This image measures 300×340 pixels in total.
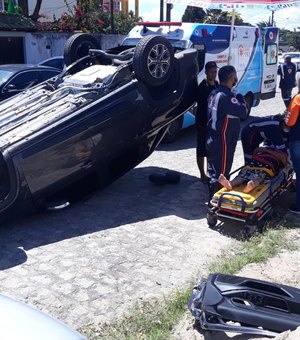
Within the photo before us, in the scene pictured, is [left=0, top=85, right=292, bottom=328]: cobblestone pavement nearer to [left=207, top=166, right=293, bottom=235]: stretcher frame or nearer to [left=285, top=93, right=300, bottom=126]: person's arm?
[left=207, top=166, right=293, bottom=235]: stretcher frame

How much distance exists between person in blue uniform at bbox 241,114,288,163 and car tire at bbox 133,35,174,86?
1313mm

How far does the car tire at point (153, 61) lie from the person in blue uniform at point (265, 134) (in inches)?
51.7

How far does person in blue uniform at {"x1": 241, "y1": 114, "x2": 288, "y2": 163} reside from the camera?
6.24 meters

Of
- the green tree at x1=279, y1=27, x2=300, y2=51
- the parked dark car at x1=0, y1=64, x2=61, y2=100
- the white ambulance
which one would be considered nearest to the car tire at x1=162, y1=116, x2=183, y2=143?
the white ambulance

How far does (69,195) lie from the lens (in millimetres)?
6219

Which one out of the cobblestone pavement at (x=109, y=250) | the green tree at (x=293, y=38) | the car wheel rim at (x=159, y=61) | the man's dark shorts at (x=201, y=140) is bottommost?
the green tree at (x=293, y=38)

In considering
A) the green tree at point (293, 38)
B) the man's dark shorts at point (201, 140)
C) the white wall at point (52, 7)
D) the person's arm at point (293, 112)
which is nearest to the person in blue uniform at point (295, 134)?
the person's arm at point (293, 112)

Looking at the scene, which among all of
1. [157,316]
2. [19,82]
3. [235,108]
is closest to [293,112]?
[235,108]

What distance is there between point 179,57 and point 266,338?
4.58 m

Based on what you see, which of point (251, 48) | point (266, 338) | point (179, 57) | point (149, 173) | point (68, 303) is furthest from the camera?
point (251, 48)

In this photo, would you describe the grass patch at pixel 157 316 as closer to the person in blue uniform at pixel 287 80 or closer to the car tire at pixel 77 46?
the car tire at pixel 77 46

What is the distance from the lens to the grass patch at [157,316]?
144 inches

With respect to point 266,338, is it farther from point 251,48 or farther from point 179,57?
point 251,48

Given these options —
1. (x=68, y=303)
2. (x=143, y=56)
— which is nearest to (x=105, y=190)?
(x=143, y=56)
